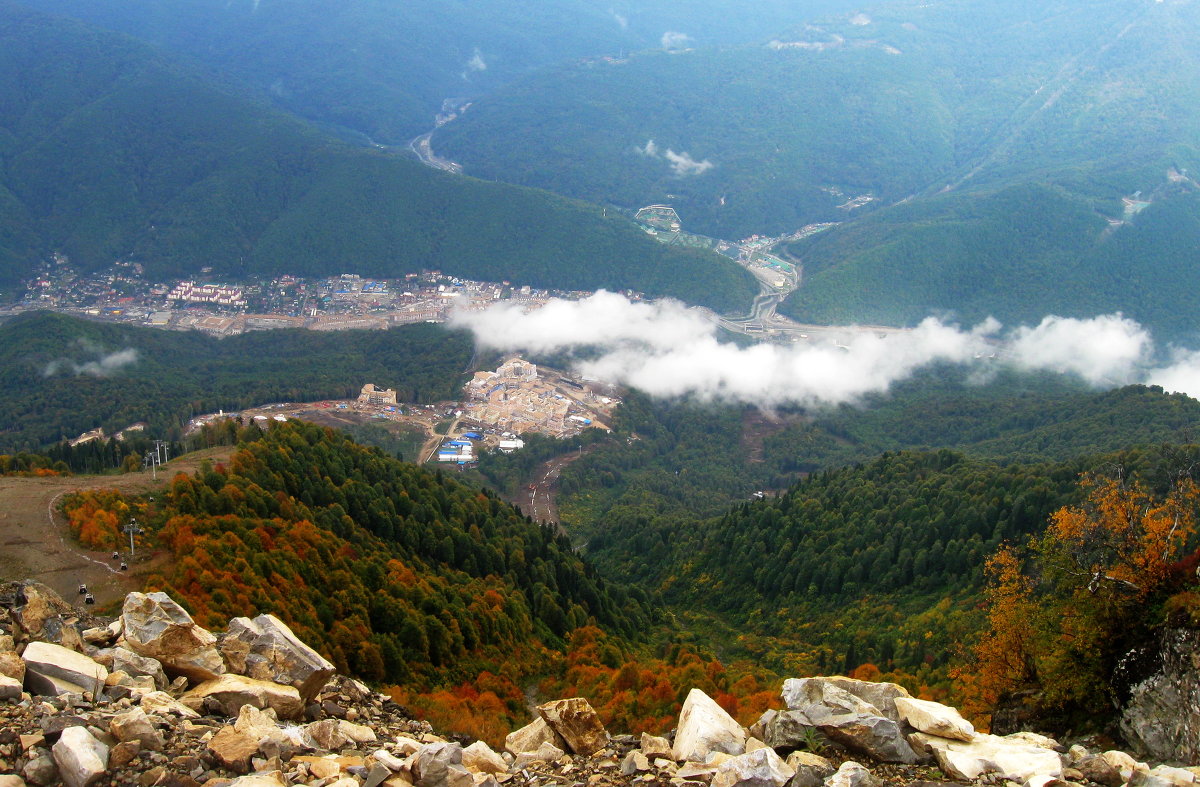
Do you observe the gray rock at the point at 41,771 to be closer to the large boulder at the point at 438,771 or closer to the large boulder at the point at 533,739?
the large boulder at the point at 438,771

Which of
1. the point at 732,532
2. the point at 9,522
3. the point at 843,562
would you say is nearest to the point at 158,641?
the point at 9,522

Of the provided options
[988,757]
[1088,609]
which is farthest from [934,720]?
[1088,609]

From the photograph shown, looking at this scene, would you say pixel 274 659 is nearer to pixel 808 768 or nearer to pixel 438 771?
pixel 438 771

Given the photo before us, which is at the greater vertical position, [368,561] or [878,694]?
[878,694]

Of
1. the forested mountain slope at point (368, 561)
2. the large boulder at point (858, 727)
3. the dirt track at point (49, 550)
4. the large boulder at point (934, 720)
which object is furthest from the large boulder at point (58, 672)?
the large boulder at point (934, 720)

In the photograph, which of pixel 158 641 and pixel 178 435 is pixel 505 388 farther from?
pixel 158 641

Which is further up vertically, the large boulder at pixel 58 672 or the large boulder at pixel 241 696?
the large boulder at pixel 58 672

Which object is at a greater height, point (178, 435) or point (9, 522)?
point (9, 522)
